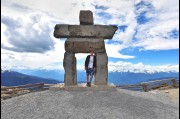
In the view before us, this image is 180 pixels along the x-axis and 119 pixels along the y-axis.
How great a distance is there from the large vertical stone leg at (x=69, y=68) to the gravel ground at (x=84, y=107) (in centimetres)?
144

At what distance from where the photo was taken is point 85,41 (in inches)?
669

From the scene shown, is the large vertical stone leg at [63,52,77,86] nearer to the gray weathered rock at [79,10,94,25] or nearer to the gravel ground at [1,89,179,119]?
the gravel ground at [1,89,179,119]

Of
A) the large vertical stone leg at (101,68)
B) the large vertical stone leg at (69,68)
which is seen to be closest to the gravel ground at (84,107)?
the large vertical stone leg at (101,68)

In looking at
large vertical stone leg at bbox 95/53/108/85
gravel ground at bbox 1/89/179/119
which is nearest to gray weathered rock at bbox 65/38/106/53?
large vertical stone leg at bbox 95/53/108/85

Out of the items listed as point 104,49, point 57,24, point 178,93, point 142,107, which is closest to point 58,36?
point 57,24

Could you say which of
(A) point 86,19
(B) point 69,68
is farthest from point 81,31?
(B) point 69,68

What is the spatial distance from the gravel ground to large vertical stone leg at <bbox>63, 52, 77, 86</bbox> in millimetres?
1444

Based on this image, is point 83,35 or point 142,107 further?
point 83,35

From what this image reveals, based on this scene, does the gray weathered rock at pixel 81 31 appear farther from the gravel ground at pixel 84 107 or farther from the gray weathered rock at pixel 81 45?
the gravel ground at pixel 84 107

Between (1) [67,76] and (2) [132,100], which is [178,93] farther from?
(1) [67,76]

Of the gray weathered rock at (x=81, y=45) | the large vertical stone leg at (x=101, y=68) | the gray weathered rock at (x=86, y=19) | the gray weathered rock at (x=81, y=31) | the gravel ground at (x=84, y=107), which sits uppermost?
the gray weathered rock at (x=86, y=19)

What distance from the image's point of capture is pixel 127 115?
40.7ft

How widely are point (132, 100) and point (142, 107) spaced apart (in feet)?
4.05

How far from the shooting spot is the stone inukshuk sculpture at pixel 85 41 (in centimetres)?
1697
